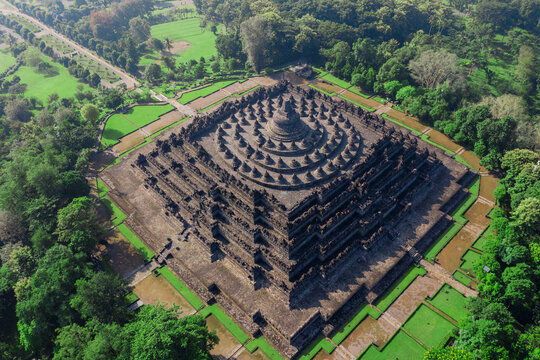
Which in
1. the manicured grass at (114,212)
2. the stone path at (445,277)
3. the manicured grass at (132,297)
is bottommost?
the manicured grass at (132,297)

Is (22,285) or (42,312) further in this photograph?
(22,285)

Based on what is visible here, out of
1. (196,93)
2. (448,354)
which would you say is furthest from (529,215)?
(196,93)

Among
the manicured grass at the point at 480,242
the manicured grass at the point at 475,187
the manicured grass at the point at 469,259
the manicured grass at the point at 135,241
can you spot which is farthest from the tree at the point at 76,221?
the manicured grass at the point at 475,187

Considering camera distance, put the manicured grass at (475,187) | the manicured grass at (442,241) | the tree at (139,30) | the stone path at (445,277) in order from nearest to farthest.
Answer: the stone path at (445,277) < the manicured grass at (442,241) < the manicured grass at (475,187) < the tree at (139,30)

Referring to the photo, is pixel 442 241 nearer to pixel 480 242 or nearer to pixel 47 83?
pixel 480 242

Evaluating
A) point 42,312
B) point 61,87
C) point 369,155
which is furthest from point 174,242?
point 61,87

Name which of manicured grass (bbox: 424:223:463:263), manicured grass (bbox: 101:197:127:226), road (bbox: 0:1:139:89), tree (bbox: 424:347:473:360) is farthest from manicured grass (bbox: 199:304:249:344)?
road (bbox: 0:1:139:89)

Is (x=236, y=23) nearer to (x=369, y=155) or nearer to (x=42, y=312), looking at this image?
(x=369, y=155)

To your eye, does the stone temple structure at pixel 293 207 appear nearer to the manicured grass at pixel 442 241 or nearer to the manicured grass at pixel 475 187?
the manicured grass at pixel 442 241
